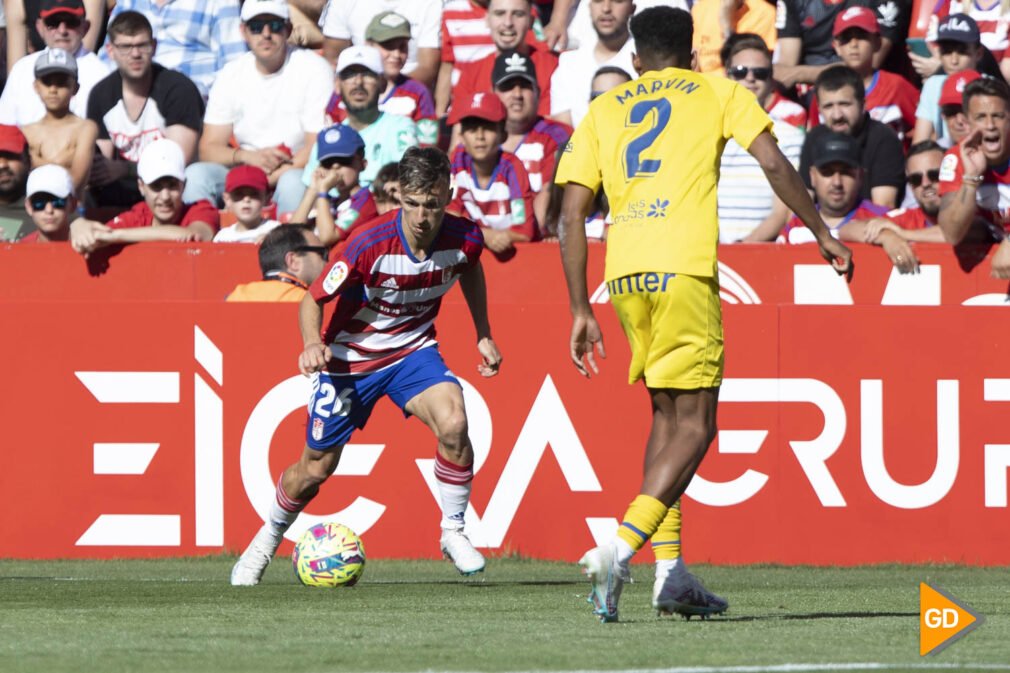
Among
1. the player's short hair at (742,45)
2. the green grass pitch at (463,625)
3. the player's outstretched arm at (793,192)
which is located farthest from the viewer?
the player's short hair at (742,45)

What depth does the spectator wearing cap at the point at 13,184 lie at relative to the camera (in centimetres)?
1277

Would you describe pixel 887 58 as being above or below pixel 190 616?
above

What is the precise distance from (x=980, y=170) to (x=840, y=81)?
166 cm

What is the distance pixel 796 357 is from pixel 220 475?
3.58m

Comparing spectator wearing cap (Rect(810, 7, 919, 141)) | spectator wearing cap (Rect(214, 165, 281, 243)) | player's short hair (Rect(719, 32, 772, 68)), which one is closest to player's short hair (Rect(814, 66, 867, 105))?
player's short hair (Rect(719, 32, 772, 68))

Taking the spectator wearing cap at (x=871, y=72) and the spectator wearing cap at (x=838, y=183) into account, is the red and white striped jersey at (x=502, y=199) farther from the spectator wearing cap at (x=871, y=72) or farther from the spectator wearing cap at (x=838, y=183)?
the spectator wearing cap at (x=871, y=72)

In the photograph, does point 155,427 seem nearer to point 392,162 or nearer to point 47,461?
point 47,461

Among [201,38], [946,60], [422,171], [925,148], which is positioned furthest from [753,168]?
[201,38]

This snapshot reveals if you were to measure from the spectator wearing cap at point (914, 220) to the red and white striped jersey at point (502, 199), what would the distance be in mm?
2154


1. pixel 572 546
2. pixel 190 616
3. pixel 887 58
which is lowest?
pixel 572 546

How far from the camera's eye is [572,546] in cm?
1065

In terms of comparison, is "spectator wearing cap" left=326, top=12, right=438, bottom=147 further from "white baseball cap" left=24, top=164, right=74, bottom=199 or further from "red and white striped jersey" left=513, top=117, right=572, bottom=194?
"white baseball cap" left=24, top=164, right=74, bottom=199

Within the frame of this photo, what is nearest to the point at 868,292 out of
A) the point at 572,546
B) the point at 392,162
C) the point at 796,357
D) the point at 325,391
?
the point at 796,357

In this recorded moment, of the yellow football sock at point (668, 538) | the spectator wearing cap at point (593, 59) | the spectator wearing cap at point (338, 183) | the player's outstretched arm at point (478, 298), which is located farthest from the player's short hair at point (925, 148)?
the yellow football sock at point (668, 538)
